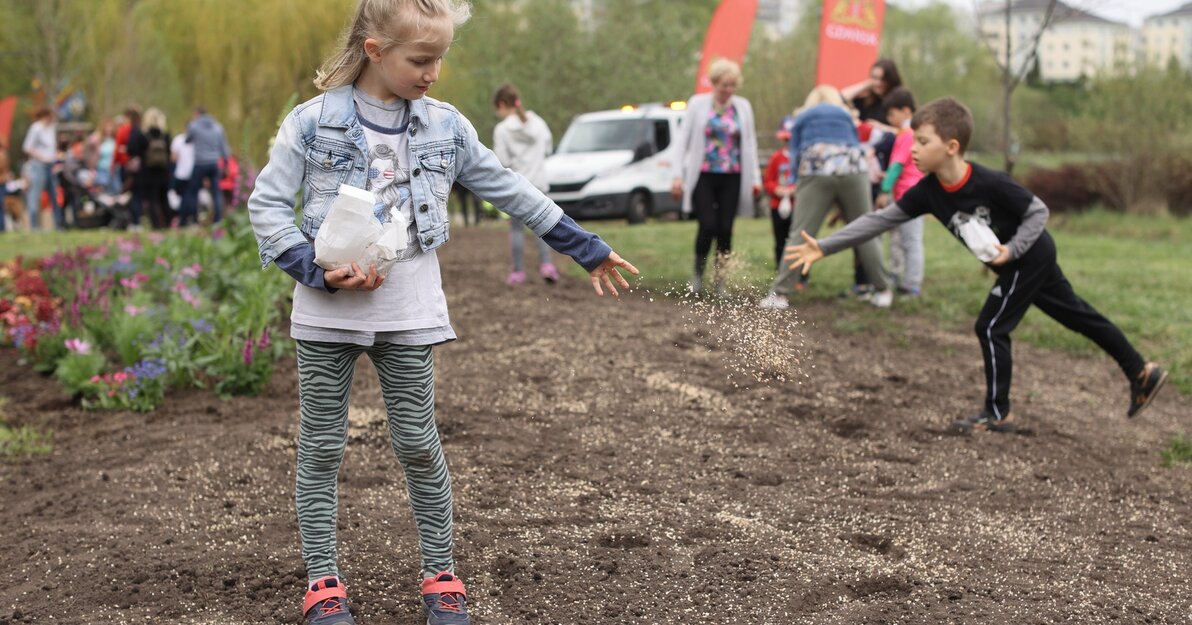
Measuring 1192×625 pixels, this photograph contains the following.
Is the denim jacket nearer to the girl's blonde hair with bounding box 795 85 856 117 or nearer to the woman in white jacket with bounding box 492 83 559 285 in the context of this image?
the girl's blonde hair with bounding box 795 85 856 117

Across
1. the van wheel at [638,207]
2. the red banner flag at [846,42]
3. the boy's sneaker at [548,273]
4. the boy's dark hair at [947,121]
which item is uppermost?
the red banner flag at [846,42]

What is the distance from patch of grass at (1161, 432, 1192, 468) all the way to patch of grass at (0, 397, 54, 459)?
524 centimetres

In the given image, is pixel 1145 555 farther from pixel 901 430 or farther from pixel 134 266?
pixel 134 266

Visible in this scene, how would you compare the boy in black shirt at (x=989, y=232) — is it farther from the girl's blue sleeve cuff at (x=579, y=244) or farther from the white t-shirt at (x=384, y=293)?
the white t-shirt at (x=384, y=293)

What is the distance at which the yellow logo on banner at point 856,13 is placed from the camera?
14.1m

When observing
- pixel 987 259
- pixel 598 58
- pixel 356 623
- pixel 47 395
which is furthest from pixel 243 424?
pixel 598 58

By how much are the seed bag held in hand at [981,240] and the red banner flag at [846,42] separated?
345 inches

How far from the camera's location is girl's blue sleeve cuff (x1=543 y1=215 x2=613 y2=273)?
3.19m

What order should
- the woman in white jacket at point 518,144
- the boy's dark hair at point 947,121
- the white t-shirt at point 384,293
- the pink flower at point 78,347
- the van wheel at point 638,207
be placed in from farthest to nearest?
the van wheel at point 638,207 < the woman in white jacket at point 518,144 < the pink flower at point 78,347 < the boy's dark hair at point 947,121 < the white t-shirt at point 384,293

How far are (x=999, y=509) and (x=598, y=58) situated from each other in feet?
87.8

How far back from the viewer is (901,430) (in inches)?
220

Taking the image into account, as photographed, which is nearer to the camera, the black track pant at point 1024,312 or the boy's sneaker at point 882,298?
the black track pant at point 1024,312

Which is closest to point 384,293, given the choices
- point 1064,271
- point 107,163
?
point 1064,271

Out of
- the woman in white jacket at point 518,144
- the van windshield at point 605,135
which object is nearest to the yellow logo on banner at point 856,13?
the van windshield at point 605,135
